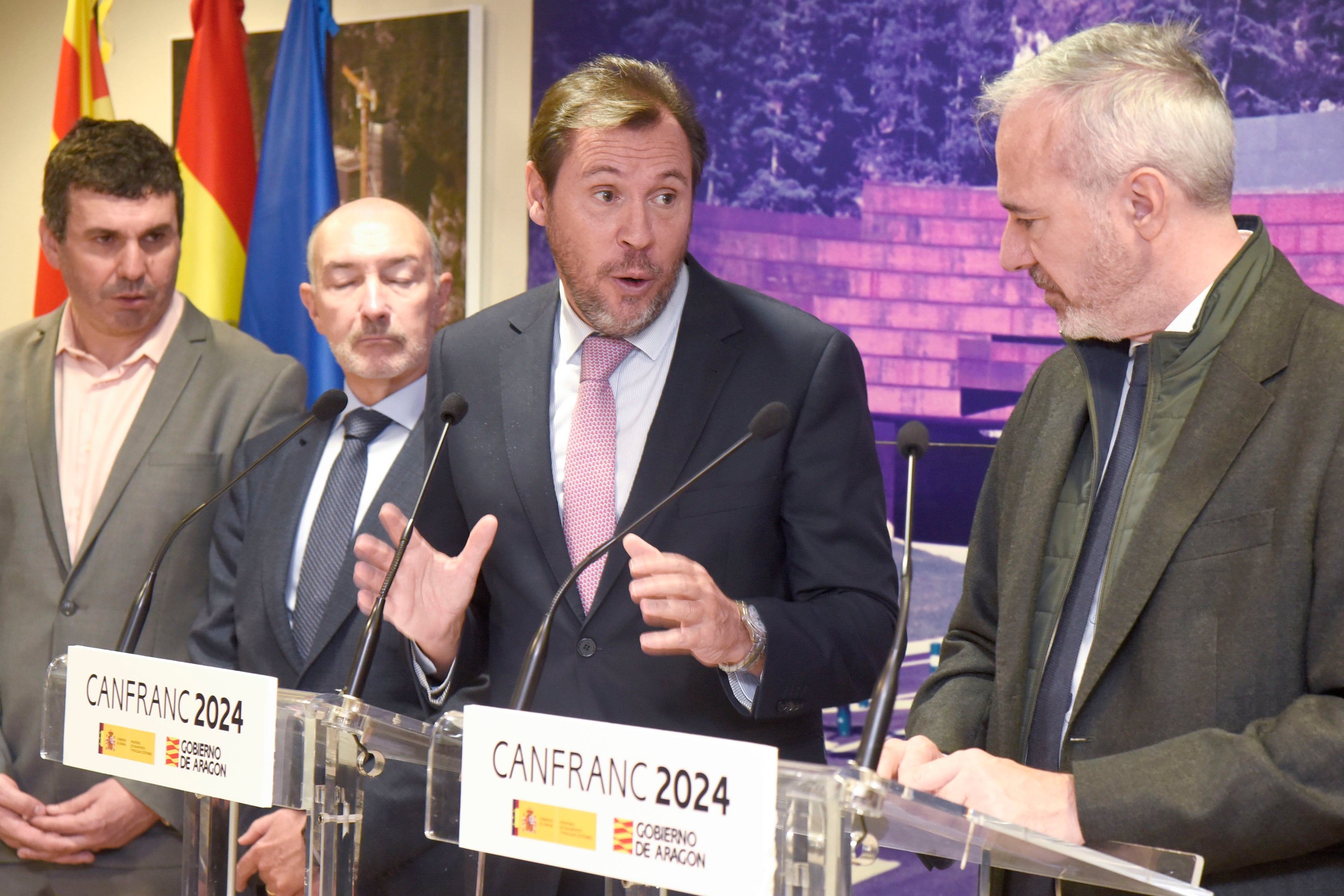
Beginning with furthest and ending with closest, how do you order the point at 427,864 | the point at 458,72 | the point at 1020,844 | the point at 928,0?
the point at 458,72 → the point at 928,0 → the point at 427,864 → the point at 1020,844

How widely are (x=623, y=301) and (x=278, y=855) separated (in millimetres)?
1113

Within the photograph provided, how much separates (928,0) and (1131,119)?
181 centimetres


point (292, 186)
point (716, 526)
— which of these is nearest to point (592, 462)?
point (716, 526)

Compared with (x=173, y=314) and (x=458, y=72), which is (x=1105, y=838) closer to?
(x=173, y=314)

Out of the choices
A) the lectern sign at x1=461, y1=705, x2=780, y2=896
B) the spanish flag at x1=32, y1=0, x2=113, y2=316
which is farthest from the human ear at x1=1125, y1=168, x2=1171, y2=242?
the spanish flag at x1=32, y1=0, x2=113, y2=316

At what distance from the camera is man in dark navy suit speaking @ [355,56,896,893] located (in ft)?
5.94

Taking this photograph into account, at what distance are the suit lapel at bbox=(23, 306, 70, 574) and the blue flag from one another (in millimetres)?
1111

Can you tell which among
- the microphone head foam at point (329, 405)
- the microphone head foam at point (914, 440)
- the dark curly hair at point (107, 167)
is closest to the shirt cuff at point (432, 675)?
the microphone head foam at point (329, 405)

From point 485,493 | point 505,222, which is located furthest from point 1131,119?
point 505,222

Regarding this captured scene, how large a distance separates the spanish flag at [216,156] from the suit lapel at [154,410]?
1.36 metres

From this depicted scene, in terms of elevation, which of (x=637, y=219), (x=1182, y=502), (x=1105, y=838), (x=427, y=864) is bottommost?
(x=427, y=864)

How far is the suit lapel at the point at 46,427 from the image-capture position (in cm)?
256

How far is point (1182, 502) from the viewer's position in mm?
1444

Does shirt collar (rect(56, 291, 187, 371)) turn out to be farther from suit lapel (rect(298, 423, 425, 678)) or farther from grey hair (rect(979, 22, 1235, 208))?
grey hair (rect(979, 22, 1235, 208))
